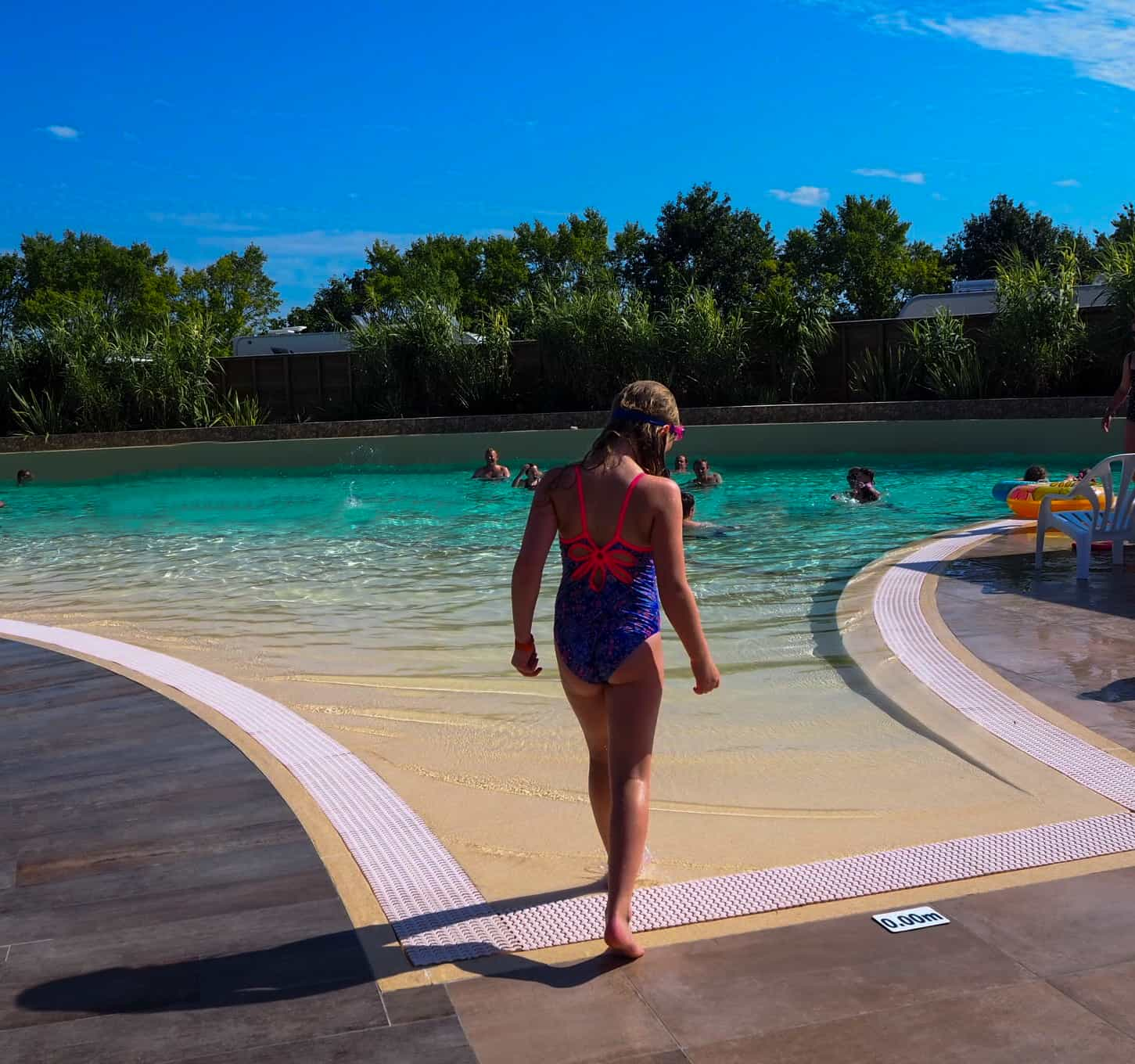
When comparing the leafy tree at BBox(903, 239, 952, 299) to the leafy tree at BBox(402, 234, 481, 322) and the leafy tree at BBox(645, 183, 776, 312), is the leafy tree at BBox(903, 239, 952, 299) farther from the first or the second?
the leafy tree at BBox(402, 234, 481, 322)

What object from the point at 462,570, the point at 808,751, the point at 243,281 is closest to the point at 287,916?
the point at 808,751

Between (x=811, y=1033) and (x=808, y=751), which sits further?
(x=808, y=751)

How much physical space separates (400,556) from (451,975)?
9.78 m

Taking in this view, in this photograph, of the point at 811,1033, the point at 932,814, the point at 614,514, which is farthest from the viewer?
the point at 932,814

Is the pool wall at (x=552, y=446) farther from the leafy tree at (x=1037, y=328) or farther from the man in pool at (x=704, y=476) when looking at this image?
the man in pool at (x=704, y=476)

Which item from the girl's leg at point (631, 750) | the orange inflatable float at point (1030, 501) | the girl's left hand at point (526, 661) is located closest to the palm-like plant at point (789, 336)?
the orange inflatable float at point (1030, 501)

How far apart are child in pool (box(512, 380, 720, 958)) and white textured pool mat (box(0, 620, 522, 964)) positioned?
47cm

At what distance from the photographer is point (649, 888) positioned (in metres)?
3.35

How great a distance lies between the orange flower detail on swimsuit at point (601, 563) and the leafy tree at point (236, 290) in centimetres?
7026

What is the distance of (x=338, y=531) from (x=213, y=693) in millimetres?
9211

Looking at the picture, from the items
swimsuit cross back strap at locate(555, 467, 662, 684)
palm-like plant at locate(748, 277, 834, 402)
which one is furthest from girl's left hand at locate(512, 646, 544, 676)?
palm-like plant at locate(748, 277, 834, 402)

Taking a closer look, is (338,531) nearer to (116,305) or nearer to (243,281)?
(116,305)

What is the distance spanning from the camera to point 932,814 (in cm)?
406

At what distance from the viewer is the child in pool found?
3.03m
